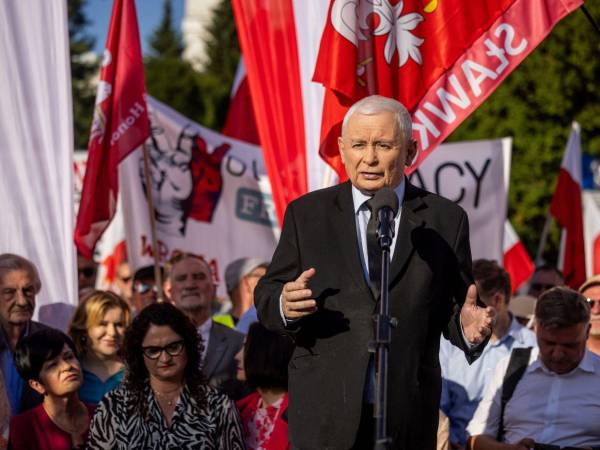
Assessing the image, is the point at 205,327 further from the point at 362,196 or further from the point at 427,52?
the point at 362,196

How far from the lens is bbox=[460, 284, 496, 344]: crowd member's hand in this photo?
11.6 ft

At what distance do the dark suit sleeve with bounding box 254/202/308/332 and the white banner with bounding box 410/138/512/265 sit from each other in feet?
24.6

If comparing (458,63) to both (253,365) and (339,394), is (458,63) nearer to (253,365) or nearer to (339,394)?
(253,365)

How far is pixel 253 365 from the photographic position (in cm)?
572

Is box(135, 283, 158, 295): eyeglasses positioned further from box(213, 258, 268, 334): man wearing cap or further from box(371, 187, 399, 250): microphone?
box(371, 187, 399, 250): microphone

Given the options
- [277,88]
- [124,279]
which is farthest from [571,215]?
[277,88]

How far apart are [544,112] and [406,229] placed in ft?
76.3

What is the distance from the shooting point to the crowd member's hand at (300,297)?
11.2 ft

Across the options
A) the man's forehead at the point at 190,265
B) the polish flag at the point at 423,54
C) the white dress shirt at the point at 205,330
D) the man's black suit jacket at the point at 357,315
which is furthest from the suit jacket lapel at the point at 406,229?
the man's forehead at the point at 190,265

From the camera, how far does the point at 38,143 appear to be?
750cm

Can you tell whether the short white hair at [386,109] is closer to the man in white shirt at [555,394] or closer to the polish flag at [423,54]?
the polish flag at [423,54]

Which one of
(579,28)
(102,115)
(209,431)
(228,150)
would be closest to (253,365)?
(209,431)

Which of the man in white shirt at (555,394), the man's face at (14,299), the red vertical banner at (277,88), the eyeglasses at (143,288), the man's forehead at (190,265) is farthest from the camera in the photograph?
the eyeglasses at (143,288)

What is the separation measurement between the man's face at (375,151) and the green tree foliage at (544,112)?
2148 cm
